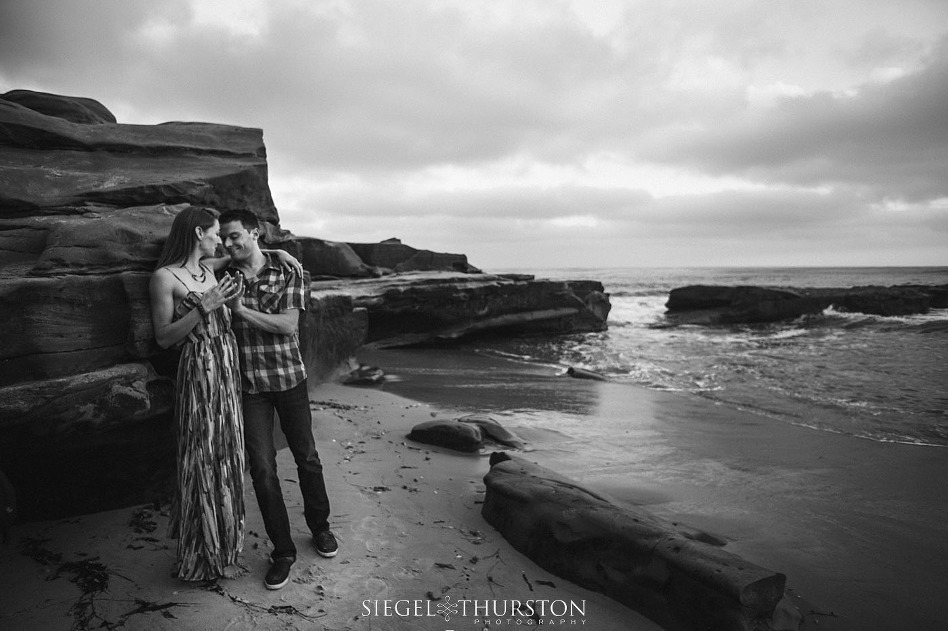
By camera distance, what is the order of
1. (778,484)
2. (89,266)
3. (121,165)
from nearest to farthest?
(89,266), (121,165), (778,484)

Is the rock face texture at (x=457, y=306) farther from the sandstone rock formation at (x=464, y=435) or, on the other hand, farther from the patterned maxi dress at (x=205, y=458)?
the patterned maxi dress at (x=205, y=458)

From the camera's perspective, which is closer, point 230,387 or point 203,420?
point 203,420

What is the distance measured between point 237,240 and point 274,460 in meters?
1.43

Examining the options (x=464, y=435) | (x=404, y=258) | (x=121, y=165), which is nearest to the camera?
(x=121, y=165)

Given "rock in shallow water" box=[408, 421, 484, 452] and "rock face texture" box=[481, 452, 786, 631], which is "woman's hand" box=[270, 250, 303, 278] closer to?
"rock face texture" box=[481, 452, 786, 631]

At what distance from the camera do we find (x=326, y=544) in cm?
347

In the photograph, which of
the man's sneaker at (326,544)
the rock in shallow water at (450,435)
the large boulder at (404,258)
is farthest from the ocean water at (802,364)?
the large boulder at (404,258)

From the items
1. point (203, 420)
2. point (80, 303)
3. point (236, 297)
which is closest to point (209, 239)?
point (236, 297)

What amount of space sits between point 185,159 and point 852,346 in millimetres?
18098

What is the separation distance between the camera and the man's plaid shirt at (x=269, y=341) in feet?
11.0

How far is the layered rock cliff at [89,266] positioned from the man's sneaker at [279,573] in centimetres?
133

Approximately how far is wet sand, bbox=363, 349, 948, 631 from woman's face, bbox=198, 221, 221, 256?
3.96 m

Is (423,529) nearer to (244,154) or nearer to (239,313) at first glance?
(239,313)

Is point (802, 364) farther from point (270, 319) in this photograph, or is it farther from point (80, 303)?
point (80, 303)
